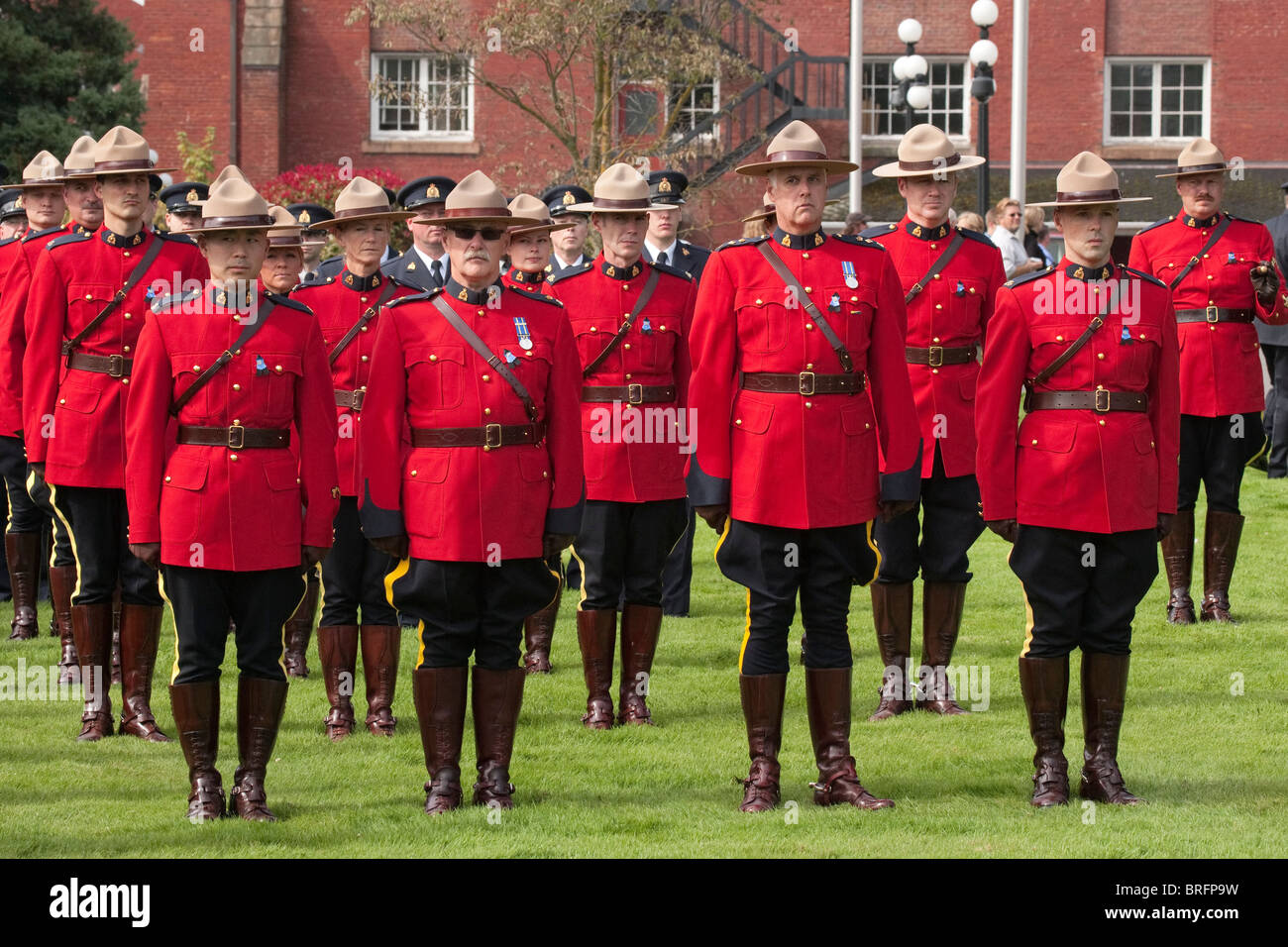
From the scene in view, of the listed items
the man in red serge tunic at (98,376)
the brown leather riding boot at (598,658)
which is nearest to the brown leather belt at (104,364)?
the man in red serge tunic at (98,376)

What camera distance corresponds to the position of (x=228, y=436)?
7109 mm

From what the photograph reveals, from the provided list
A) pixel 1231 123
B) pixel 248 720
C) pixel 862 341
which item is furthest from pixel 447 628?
pixel 1231 123

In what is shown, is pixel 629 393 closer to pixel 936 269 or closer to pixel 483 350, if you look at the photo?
pixel 936 269

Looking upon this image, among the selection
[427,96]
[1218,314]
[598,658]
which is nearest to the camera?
[598,658]

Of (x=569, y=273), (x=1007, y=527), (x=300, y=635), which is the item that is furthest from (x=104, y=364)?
(x=1007, y=527)

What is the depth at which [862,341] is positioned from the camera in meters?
7.41

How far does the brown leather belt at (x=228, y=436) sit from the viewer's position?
711cm

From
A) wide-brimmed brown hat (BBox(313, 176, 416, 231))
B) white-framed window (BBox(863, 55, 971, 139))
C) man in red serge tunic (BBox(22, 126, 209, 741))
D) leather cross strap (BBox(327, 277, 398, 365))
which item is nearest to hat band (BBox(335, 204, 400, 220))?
wide-brimmed brown hat (BBox(313, 176, 416, 231))

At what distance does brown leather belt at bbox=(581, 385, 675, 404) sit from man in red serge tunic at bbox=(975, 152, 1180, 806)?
2.05 meters

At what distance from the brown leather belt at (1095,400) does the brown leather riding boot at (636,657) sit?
2507 mm

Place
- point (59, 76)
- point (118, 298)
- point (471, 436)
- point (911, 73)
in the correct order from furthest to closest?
point (59, 76) → point (911, 73) → point (118, 298) → point (471, 436)

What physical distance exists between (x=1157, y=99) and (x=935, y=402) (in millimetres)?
27570

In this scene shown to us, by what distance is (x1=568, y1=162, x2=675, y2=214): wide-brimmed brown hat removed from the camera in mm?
8938

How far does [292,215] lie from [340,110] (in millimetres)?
25031
